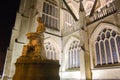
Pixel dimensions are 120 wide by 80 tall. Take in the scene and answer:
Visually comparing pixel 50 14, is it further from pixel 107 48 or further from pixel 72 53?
pixel 107 48

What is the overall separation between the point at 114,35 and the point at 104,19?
169 centimetres

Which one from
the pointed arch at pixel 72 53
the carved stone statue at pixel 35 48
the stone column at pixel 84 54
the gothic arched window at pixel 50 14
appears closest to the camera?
the carved stone statue at pixel 35 48

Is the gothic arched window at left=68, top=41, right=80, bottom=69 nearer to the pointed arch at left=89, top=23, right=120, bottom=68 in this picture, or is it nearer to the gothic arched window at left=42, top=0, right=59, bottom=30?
the pointed arch at left=89, top=23, right=120, bottom=68

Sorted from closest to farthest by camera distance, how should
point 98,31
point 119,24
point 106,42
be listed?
1. point 119,24
2. point 106,42
3. point 98,31

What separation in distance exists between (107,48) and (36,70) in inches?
276

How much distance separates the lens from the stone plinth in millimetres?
4262

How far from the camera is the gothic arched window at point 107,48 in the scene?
8.88 metres

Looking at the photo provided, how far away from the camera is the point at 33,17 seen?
1413 cm

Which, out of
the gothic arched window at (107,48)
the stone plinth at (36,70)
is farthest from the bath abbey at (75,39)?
the stone plinth at (36,70)

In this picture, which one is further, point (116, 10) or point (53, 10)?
point (53, 10)

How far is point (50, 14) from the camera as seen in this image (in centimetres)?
1563

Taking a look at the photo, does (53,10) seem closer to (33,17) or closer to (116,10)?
(33,17)

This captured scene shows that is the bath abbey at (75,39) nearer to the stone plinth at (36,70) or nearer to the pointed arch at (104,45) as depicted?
the pointed arch at (104,45)

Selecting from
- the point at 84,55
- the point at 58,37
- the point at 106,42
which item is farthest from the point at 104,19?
the point at 58,37
